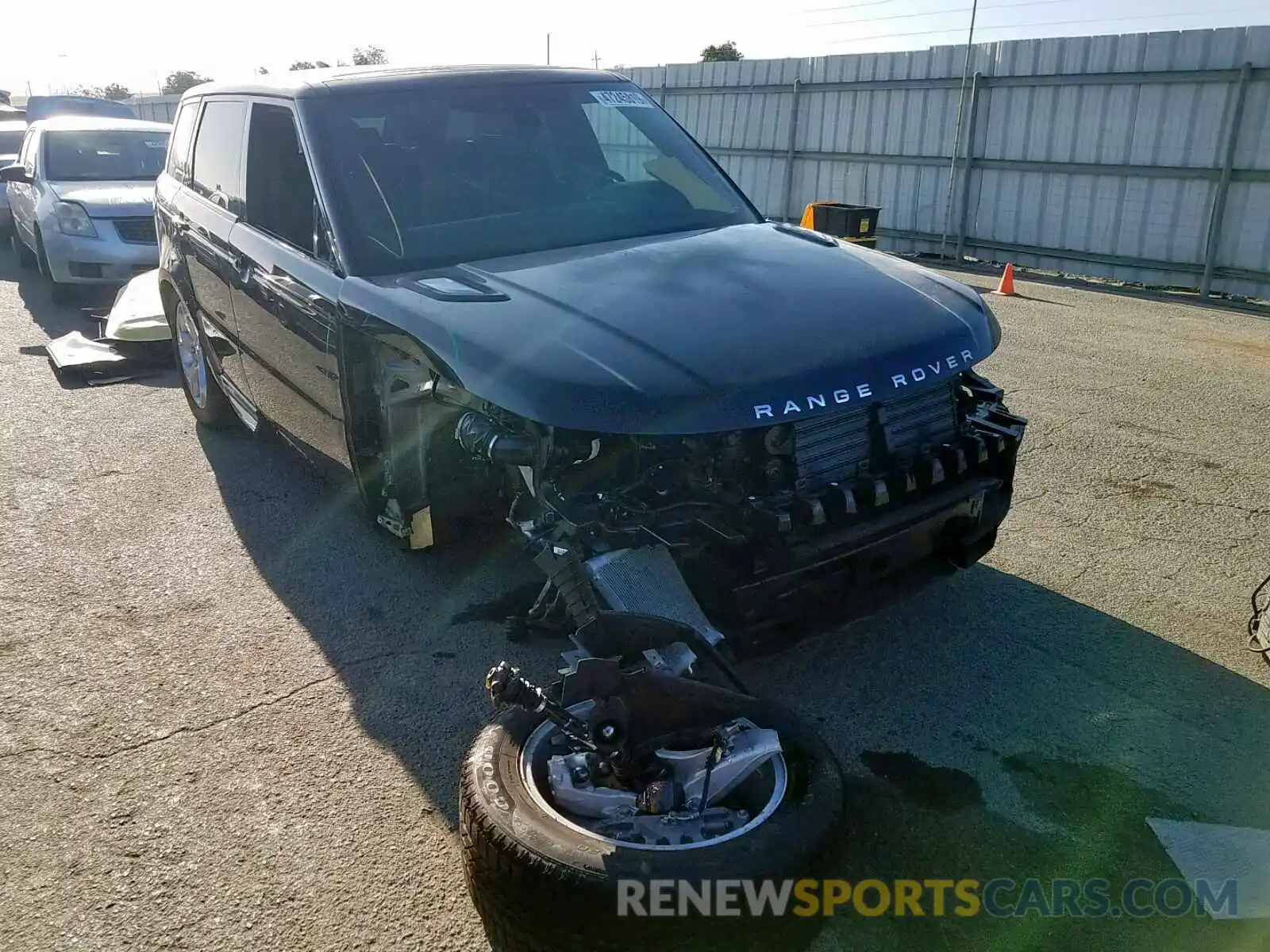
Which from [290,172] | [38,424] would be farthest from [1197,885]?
[38,424]

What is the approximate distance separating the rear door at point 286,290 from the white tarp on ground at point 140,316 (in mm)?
3121

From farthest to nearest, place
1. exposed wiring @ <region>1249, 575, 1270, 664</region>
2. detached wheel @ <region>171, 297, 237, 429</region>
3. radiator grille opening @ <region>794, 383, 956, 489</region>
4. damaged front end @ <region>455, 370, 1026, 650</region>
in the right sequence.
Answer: detached wheel @ <region>171, 297, 237, 429</region>, exposed wiring @ <region>1249, 575, 1270, 664</region>, radiator grille opening @ <region>794, 383, 956, 489</region>, damaged front end @ <region>455, 370, 1026, 650</region>

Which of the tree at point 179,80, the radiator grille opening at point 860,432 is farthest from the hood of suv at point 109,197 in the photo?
the tree at point 179,80

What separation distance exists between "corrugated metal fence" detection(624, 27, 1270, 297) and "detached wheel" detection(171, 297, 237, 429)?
10806 millimetres

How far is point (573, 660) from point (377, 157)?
2.32 meters

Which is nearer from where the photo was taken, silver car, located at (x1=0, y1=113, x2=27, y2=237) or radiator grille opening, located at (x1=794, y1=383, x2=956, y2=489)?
radiator grille opening, located at (x1=794, y1=383, x2=956, y2=489)

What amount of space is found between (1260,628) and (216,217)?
195 inches

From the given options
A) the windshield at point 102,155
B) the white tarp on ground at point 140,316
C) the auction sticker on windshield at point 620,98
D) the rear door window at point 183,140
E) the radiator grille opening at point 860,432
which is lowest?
the white tarp on ground at point 140,316

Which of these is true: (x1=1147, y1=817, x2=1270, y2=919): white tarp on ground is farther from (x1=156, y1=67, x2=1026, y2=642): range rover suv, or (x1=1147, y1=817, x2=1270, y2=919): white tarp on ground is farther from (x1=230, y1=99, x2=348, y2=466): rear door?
(x1=230, y1=99, x2=348, y2=466): rear door

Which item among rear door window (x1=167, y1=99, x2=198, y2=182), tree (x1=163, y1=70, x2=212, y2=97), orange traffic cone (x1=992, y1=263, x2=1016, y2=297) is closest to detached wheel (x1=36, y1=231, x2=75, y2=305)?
rear door window (x1=167, y1=99, x2=198, y2=182)

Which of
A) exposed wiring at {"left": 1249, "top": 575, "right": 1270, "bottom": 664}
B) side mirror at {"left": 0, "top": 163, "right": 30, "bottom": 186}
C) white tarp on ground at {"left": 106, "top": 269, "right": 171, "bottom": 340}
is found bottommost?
exposed wiring at {"left": 1249, "top": 575, "right": 1270, "bottom": 664}

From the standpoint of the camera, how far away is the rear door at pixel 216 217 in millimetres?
4957

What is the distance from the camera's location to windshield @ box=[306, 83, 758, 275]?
12.7 feet

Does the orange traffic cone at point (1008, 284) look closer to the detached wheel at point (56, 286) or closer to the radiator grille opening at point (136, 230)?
the radiator grille opening at point (136, 230)
